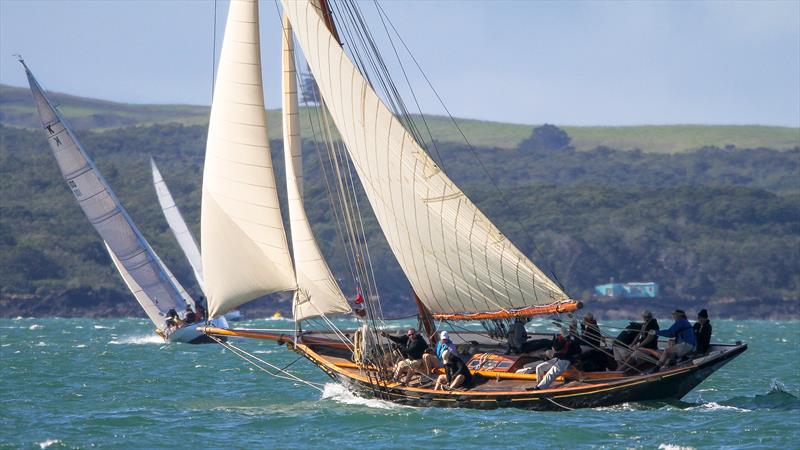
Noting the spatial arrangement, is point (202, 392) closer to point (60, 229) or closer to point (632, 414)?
point (632, 414)

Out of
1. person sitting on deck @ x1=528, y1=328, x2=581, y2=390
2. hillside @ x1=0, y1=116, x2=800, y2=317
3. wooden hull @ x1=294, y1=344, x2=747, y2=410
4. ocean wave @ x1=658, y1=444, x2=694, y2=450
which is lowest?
hillside @ x1=0, y1=116, x2=800, y2=317

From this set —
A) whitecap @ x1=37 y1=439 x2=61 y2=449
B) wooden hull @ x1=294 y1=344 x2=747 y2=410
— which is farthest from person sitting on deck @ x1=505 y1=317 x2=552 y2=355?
whitecap @ x1=37 y1=439 x2=61 y2=449

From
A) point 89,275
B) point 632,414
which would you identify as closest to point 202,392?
point 632,414

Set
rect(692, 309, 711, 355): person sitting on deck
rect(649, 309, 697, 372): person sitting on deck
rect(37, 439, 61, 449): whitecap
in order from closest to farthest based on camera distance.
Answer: rect(37, 439, 61, 449): whitecap, rect(649, 309, 697, 372): person sitting on deck, rect(692, 309, 711, 355): person sitting on deck

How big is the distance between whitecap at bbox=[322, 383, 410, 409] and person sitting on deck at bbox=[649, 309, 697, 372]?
16.9 feet

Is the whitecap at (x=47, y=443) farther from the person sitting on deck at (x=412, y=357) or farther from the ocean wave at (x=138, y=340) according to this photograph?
the ocean wave at (x=138, y=340)

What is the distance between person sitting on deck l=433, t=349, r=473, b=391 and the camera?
90.0 feet

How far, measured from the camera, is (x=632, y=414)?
86.6ft

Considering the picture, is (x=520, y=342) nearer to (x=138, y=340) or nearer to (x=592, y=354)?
(x=592, y=354)

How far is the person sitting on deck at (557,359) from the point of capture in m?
26.8

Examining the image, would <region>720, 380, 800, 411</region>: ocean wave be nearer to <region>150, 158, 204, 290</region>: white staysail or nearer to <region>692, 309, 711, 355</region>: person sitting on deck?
<region>692, 309, 711, 355</region>: person sitting on deck

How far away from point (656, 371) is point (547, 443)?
166 inches

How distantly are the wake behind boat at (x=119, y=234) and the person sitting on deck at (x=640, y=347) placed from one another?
3126cm

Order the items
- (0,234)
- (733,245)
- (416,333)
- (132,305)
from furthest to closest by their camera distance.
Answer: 1. (733,245)
2. (0,234)
3. (132,305)
4. (416,333)
